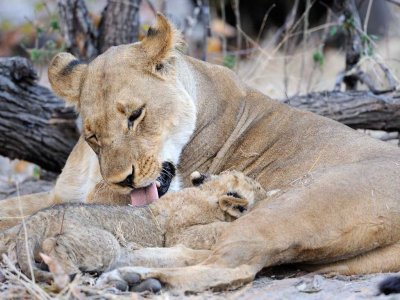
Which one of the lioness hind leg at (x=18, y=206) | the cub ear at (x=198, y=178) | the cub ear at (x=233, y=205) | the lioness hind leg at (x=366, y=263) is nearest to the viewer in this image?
the lioness hind leg at (x=366, y=263)

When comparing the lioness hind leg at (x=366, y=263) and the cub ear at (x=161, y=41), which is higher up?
the cub ear at (x=161, y=41)

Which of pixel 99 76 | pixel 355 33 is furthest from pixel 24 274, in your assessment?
pixel 355 33

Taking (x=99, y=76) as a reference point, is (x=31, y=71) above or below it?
below

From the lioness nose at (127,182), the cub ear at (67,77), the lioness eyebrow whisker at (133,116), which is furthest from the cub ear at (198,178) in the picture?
the cub ear at (67,77)

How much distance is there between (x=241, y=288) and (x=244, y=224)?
0.97ft

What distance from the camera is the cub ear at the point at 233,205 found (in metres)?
4.43

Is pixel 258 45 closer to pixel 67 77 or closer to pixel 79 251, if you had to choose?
pixel 67 77

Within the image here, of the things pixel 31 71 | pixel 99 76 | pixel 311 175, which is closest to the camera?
pixel 311 175

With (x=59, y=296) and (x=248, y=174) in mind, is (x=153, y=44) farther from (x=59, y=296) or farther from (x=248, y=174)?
(x=59, y=296)

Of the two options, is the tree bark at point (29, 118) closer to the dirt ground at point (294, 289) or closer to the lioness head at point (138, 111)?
the lioness head at point (138, 111)

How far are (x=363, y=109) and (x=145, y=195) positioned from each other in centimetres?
234

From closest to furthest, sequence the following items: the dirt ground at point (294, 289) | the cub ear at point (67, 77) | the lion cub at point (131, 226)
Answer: the dirt ground at point (294, 289), the lion cub at point (131, 226), the cub ear at point (67, 77)

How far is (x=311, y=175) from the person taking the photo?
173 inches

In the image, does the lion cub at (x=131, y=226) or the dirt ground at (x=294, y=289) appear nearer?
the dirt ground at (x=294, y=289)
